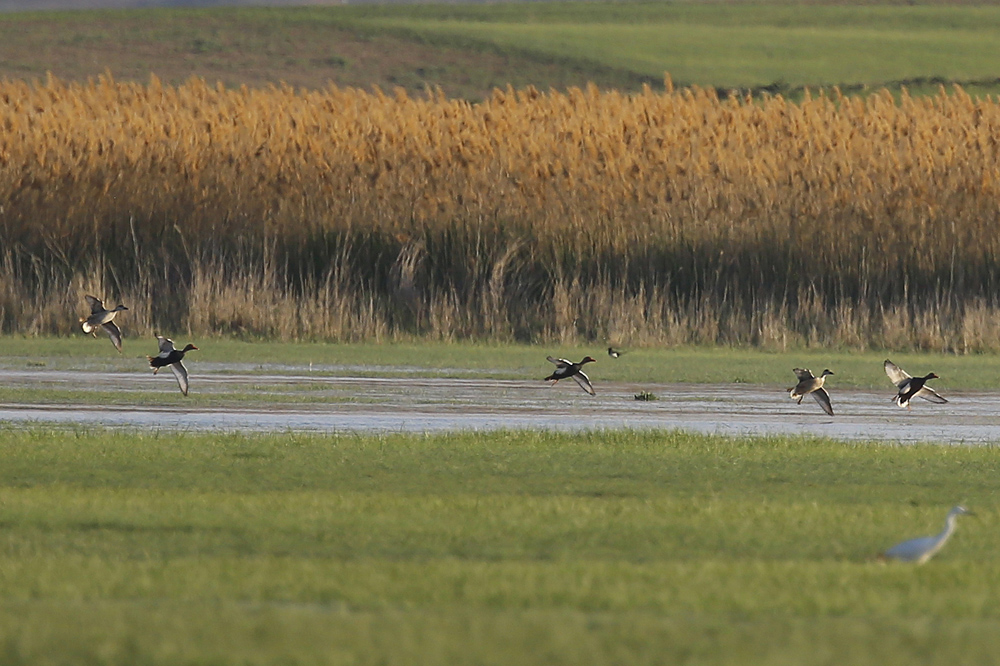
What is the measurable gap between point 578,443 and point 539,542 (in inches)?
160

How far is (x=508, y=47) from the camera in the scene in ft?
259

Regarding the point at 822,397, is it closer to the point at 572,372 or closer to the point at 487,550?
the point at 572,372

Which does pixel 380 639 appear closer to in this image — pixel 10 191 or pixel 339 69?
pixel 10 191

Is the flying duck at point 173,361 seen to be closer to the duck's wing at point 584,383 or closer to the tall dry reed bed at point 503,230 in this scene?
the duck's wing at point 584,383

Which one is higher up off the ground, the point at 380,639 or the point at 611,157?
the point at 611,157

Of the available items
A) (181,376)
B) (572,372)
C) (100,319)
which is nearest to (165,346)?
(181,376)

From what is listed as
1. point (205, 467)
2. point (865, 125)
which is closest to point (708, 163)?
point (865, 125)

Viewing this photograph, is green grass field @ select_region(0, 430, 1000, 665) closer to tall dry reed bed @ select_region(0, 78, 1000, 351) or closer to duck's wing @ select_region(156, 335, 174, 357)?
duck's wing @ select_region(156, 335, 174, 357)

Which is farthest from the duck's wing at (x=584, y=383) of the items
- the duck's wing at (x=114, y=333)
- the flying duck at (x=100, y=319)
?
the duck's wing at (x=114, y=333)

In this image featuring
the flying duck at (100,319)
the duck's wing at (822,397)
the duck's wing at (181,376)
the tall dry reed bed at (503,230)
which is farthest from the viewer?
the tall dry reed bed at (503,230)

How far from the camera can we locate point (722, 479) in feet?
35.9

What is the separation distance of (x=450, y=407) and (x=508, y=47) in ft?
214

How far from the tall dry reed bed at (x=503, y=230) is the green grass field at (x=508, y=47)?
3715cm

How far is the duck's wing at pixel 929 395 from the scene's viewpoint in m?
14.5
